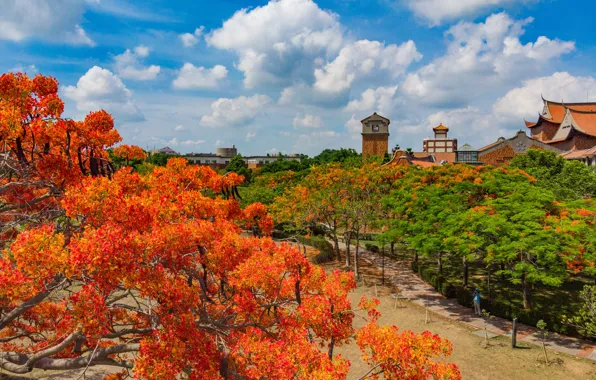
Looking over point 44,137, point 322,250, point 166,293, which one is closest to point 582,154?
point 322,250

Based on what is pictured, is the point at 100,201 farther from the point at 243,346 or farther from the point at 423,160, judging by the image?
the point at 423,160

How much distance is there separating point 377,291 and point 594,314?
31.4 feet

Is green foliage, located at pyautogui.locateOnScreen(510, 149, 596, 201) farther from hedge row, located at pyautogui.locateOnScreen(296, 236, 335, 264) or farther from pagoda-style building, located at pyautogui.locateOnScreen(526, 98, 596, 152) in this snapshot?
pagoda-style building, located at pyautogui.locateOnScreen(526, 98, 596, 152)

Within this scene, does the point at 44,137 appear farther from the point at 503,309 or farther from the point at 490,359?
the point at 503,309

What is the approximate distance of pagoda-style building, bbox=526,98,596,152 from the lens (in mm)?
51750

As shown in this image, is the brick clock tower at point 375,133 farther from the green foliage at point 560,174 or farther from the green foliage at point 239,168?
the green foliage at point 560,174

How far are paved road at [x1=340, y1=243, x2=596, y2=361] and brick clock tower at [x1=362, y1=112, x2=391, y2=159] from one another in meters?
41.8

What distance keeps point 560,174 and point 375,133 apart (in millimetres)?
35332

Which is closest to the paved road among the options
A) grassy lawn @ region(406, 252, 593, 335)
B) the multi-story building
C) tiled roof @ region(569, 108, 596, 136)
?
grassy lawn @ region(406, 252, 593, 335)

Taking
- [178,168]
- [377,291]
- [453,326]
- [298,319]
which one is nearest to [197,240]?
[298,319]

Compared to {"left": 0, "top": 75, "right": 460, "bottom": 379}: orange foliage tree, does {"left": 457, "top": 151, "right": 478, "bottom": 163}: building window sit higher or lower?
higher

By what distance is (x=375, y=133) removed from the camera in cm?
6575

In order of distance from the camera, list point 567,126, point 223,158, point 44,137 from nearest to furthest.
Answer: point 44,137 → point 567,126 → point 223,158

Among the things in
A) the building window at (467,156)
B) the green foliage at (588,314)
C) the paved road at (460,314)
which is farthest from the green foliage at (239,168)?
the green foliage at (588,314)
